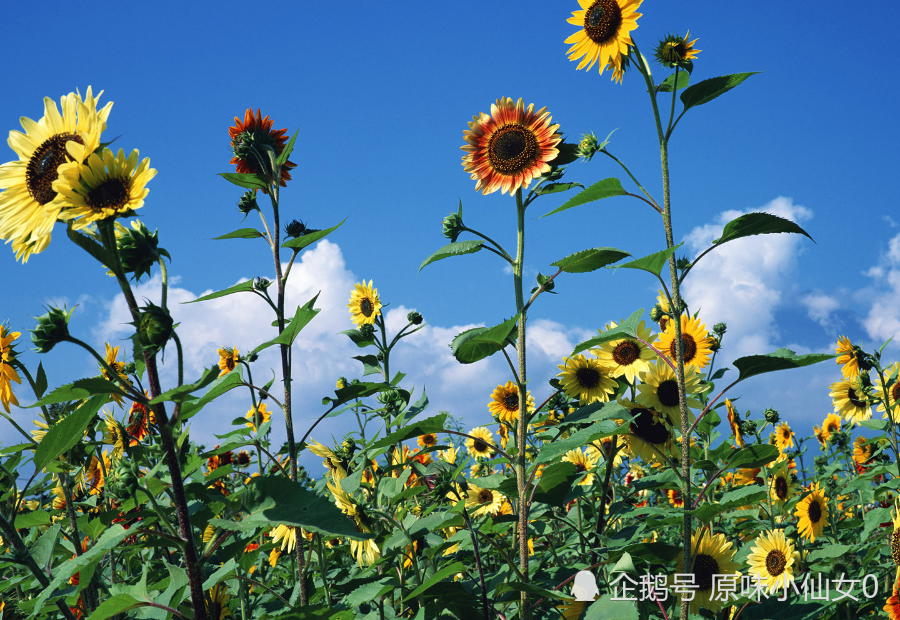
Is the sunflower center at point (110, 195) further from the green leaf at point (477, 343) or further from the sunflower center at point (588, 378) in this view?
the sunflower center at point (588, 378)

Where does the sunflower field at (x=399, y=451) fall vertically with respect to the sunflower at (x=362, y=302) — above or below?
below

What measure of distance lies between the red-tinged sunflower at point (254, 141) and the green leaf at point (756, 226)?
1894 millimetres

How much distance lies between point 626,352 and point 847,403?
10.5ft

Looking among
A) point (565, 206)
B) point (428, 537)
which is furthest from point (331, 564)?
point (565, 206)

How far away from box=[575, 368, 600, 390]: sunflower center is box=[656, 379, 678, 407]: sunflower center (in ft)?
1.29

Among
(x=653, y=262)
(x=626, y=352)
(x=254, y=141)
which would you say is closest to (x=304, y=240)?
(x=254, y=141)

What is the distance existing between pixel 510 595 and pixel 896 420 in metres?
3.27

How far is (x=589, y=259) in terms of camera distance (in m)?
2.10

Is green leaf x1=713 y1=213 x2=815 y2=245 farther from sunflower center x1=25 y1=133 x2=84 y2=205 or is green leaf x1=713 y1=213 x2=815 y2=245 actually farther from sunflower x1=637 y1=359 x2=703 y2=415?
sunflower center x1=25 y1=133 x2=84 y2=205

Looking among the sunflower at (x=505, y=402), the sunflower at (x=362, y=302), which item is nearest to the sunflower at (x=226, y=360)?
the sunflower at (x=362, y=302)

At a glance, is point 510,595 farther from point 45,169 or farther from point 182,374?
point 45,169

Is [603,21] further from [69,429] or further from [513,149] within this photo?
[69,429]

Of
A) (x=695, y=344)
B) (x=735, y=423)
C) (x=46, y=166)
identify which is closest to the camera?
(x=46, y=166)

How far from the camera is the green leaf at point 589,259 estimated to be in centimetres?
209
